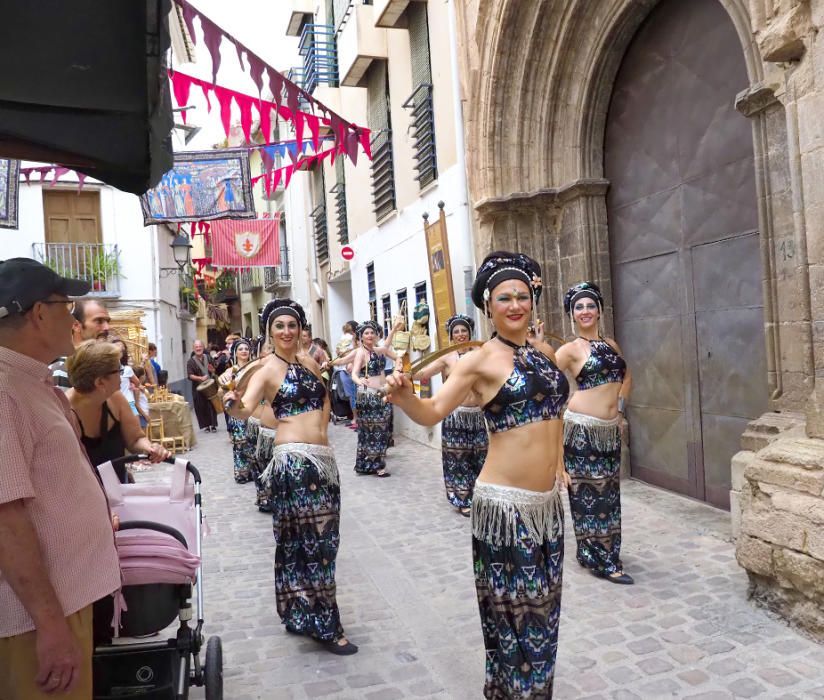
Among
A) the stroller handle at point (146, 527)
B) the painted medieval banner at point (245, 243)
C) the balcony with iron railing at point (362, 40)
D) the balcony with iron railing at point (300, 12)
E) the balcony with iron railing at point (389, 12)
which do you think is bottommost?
the stroller handle at point (146, 527)

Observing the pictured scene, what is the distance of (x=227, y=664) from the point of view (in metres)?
3.91

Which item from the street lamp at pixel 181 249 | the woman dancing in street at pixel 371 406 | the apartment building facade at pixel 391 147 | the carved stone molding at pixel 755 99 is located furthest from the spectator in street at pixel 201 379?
the carved stone molding at pixel 755 99

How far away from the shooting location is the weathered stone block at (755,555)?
13.0 ft

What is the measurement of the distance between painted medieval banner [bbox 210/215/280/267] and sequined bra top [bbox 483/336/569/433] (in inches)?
614

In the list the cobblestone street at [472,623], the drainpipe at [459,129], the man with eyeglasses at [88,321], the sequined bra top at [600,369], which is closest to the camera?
the cobblestone street at [472,623]

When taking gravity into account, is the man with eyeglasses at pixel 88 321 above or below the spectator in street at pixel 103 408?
above

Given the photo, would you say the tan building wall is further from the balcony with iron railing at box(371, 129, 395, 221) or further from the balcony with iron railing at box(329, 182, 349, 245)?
the balcony with iron railing at box(329, 182, 349, 245)

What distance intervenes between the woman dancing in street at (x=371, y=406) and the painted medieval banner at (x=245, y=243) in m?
8.71

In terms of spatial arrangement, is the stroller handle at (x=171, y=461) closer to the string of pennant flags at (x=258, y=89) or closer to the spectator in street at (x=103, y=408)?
the spectator in street at (x=103, y=408)

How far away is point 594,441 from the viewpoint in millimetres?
4926

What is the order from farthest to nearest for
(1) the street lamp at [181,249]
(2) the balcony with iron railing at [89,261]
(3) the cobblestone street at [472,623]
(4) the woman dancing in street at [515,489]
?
(2) the balcony with iron railing at [89,261], (1) the street lamp at [181,249], (3) the cobblestone street at [472,623], (4) the woman dancing in street at [515,489]

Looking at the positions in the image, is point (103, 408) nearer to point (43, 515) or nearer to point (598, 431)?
point (43, 515)

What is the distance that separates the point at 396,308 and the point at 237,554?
24.7 ft

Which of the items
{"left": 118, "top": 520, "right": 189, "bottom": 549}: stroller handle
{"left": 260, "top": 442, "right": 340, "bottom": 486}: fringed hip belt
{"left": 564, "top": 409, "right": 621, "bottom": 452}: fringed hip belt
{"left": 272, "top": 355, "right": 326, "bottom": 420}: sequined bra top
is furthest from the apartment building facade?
{"left": 118, "top": 520, "right": 189, "bottom": 549}: stroller handle
